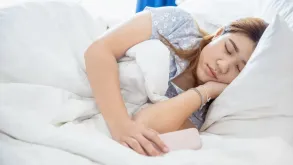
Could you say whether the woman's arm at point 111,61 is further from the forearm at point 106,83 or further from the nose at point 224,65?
the nose at point 224,65

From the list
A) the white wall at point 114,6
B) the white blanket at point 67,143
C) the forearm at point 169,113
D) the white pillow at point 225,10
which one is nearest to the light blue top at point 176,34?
the forearm at point 169,113

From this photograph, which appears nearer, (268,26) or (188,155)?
(188,155)

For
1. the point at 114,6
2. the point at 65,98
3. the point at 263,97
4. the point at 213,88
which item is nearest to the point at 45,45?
the point at 65,98

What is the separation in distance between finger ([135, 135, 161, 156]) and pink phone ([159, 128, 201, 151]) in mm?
40

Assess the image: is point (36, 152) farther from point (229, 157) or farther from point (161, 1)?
point (161, 1)

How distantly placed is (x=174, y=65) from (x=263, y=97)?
0.28m

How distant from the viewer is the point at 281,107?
101 cm

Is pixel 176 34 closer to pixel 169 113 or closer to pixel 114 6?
pixel 169 113

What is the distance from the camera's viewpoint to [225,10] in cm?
158

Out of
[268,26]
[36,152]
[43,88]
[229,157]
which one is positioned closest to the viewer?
[36,152]

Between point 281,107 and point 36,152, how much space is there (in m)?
0.63

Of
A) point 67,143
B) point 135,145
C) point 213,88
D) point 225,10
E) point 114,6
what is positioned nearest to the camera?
point 67,143

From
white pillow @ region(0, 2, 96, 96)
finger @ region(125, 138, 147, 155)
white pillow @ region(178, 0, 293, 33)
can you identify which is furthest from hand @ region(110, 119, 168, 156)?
white pillow @ region(178, 0, 293, 33)

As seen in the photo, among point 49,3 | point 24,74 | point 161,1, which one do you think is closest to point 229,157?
point 24,74
